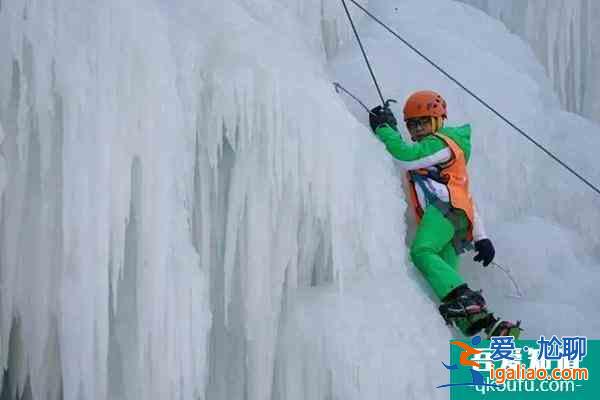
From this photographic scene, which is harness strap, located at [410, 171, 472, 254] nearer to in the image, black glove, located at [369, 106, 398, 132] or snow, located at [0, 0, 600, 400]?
snow, located at [0, 0, 600, 400]

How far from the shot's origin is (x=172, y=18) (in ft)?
9.36

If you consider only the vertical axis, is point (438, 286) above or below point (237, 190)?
below

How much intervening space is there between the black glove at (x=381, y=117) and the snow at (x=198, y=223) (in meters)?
0.11

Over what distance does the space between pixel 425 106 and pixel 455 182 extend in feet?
1.07

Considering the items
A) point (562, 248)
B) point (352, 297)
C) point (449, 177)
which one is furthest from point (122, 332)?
point (562, 248)

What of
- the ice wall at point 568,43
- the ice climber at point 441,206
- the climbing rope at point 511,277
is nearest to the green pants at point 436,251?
the ice climber at point 441,206

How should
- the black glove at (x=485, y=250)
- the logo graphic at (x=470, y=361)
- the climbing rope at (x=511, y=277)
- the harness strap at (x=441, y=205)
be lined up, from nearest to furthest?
1. the logo graphic at (x=470, y=361)
2. the harness strap at (x=441, y=205)
3. the black glove at (x=485, y=250)
4. the climbing rope at (x=511, y=277)

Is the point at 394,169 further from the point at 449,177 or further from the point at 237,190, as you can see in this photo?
the point at 237,190

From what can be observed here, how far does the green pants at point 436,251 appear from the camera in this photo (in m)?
3.11

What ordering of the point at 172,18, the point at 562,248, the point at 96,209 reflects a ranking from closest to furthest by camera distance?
the point at 96,209
the point at 172,18
the point at 562,248

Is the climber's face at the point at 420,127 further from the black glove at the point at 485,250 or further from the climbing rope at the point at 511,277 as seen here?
the climbing rope at the point at 511,277

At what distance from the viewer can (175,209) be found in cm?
270

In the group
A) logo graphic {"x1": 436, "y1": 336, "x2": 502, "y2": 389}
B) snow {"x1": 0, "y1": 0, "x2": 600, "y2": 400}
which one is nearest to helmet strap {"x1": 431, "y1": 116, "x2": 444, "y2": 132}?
snow {"x1": 0, "y1": 0, "x2": 600, "y2": 400}

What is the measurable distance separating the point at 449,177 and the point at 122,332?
1319 millimetres
